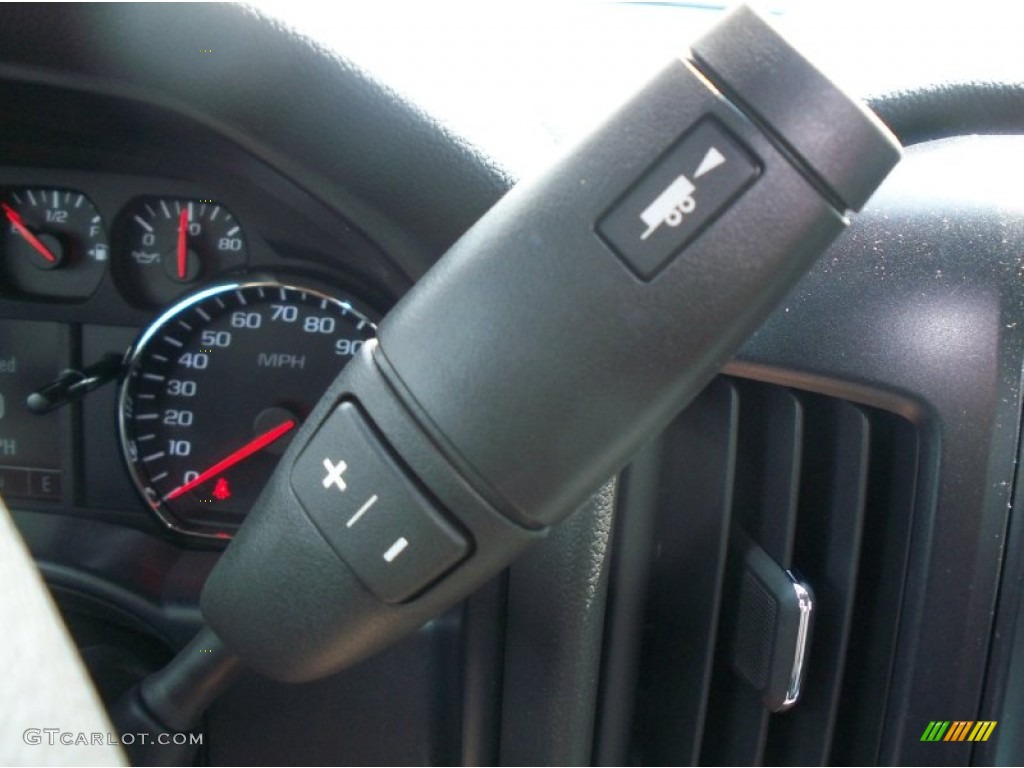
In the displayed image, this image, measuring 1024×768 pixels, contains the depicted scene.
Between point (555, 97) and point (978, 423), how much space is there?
0.46m

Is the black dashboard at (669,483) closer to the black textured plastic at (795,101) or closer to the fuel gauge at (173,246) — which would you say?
the fuel gauge at (173,246)

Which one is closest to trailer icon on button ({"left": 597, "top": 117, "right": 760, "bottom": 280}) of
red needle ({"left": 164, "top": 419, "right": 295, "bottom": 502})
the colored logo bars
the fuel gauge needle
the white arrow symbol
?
the white arrow symbol

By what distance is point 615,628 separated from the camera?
0.94 meters

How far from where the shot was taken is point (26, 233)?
1.21m

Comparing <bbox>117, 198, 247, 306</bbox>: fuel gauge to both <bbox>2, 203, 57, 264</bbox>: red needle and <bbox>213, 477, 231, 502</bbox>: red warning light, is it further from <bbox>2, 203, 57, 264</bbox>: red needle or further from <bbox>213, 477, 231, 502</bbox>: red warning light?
<bbox>213, 477, 231, 502</bbox>: red warning light

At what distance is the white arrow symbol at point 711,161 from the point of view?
52 cm

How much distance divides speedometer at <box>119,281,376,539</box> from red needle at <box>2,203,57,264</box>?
0.16 metres

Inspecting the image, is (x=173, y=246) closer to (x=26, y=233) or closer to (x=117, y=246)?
(x=117, y=246)

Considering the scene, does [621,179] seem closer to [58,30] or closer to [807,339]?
[807,339]

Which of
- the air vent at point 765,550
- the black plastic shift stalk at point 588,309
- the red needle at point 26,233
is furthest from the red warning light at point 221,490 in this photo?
the black plastic shift stalk at point 588,309

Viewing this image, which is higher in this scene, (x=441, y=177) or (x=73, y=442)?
(x=441, y=177)

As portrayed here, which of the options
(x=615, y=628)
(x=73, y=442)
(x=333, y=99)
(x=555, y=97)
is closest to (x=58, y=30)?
(x=333, y=99)

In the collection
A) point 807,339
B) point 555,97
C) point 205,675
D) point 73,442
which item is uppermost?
point 555,97

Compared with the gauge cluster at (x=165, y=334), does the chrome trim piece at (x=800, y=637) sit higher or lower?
lower
